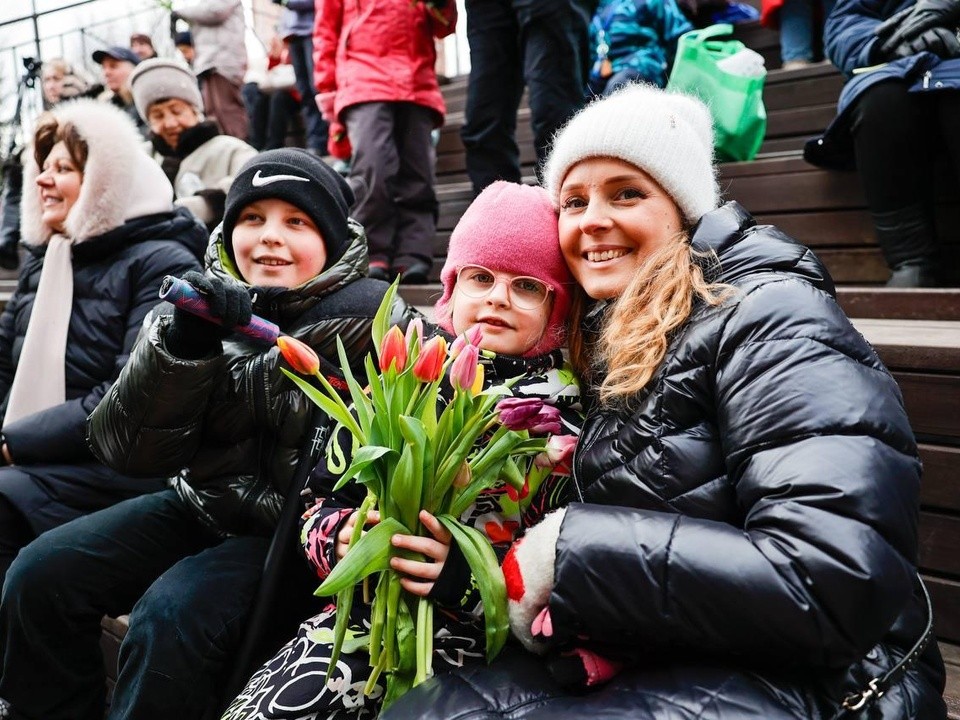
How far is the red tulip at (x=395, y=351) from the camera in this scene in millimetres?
1324

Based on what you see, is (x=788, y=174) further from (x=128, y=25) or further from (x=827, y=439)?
(x=128, y=25)

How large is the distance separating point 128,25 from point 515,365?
1247 cm

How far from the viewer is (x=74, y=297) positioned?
275cm

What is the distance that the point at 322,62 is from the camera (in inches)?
159

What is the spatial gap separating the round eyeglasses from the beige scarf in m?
1.59

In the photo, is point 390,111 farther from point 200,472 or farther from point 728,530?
point 728,530

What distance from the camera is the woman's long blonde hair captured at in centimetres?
140

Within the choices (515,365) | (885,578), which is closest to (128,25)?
(515,365)

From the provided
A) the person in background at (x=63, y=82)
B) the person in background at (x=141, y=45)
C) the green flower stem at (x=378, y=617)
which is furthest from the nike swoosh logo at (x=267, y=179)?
the person in background at (x=141, y=45)

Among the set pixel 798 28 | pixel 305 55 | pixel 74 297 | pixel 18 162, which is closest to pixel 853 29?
pixel 798 28

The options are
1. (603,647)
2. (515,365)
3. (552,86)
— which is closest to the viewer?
(603,647)

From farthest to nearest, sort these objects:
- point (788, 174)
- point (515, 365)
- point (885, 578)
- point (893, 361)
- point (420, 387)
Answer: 1. point (788, 174)
2. point (893, 361)
3. point (515, 365)
4. point (420, 387)
5. point (885, 578)

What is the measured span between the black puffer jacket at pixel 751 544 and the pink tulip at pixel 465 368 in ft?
0.84

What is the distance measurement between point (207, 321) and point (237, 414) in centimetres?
28
